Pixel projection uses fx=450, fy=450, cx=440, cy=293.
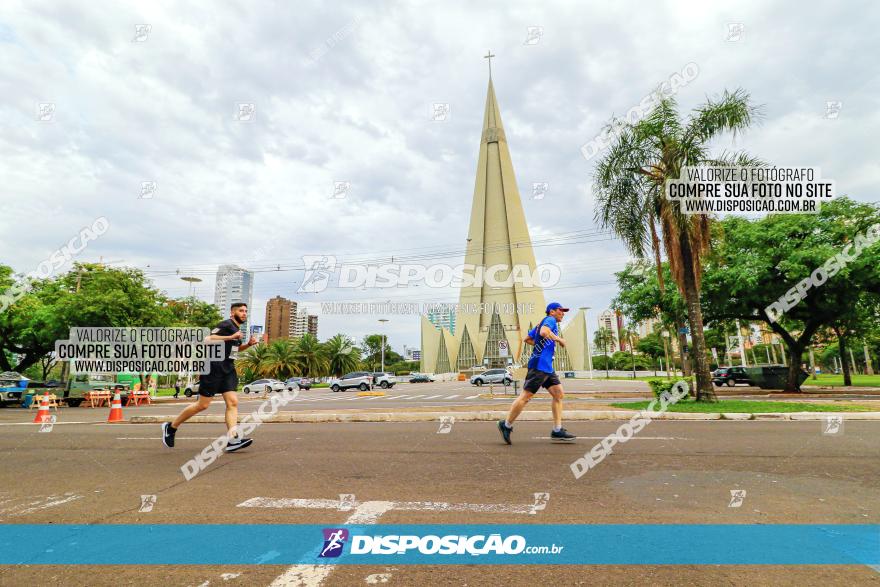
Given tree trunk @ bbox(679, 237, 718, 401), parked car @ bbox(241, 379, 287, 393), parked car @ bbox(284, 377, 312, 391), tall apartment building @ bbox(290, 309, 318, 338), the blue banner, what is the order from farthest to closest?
1. tall apartment building @ bbox(290, 309, 318, 338)
2. parked car @ bbox(284, 377, 312, 391)
3. parked car @ bbox(241, 379, 287, 393)
4. tree trunk @ bbox(679, 237, 718, 401)
5. the blue banner

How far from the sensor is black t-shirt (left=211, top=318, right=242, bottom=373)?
19.6 feet

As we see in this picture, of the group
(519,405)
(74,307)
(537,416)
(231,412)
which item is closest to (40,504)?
(231,412)

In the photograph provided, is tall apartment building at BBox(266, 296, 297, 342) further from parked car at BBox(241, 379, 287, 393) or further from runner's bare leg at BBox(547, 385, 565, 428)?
runner's bare leg at BBox(547, 385, 565, 428)

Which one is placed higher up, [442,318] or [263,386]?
[442,318]

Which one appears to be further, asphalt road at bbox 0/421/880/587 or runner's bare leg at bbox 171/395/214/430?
runner's bare leg at bbox 171/395/214/430
